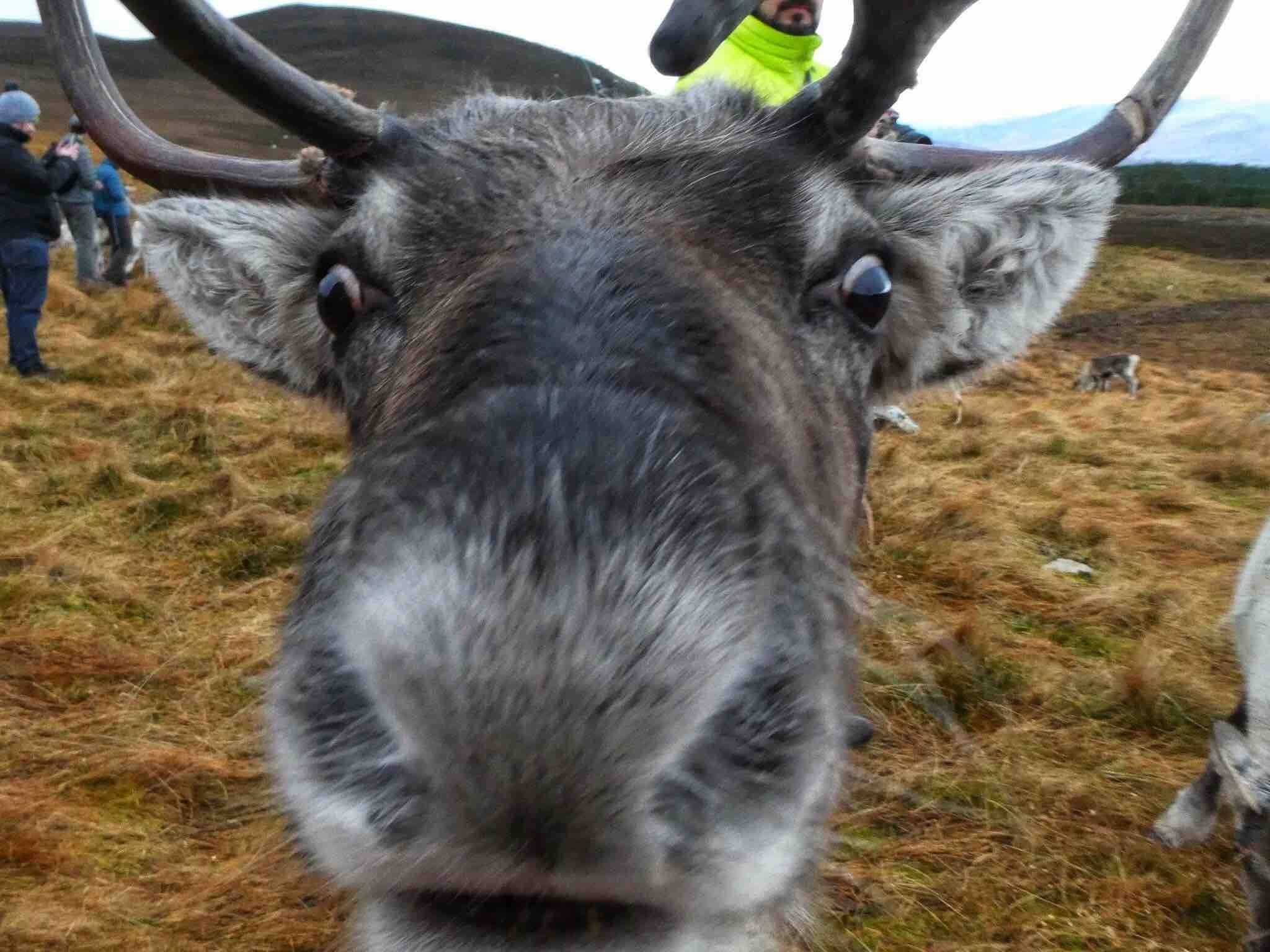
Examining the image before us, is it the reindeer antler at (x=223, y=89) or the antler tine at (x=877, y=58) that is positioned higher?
the antler tine at (x=877, y=58)

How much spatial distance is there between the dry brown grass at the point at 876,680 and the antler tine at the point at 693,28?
5.93 feet

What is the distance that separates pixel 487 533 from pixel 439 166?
1.45 metres

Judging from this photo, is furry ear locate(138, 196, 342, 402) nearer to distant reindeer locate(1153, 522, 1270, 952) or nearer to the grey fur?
the grey fur

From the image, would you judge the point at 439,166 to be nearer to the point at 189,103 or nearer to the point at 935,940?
the point at 935,940

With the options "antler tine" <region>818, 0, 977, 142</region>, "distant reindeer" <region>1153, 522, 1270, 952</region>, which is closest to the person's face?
"antler tine" <region>818, 0, 977, 142</region>

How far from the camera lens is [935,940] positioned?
3764 mm

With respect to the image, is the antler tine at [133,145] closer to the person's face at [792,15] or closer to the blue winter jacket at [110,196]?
the person's face at [792,15]

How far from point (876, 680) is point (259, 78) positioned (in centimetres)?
425

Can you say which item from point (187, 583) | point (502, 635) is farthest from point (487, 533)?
point (187, 583)

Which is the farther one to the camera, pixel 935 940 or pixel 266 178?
pixel 935 940

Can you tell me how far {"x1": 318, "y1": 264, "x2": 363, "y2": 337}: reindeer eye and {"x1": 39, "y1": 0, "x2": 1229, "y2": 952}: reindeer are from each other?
0.06ft

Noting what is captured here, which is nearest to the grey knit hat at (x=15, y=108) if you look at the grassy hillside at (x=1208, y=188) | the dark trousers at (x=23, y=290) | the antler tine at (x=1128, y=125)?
the dark trousers at (x=23, y=290)

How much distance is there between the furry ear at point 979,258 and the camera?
2.87 m

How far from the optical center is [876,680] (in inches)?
212
